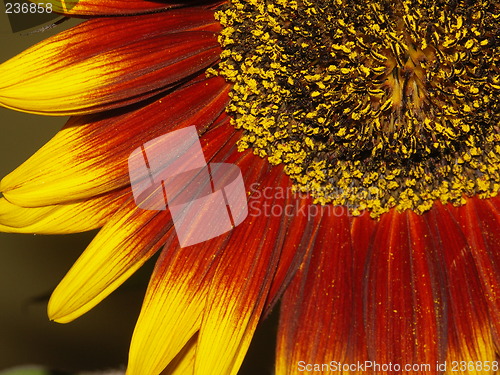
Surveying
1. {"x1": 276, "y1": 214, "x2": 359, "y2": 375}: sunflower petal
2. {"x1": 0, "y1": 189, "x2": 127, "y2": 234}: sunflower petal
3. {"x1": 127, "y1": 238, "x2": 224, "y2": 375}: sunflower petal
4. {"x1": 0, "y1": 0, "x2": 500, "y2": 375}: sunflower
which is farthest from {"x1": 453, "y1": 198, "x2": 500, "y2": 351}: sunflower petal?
{"x1": 0, "y1": 189, "x2": 127, "y2": 234}: sunflower petal

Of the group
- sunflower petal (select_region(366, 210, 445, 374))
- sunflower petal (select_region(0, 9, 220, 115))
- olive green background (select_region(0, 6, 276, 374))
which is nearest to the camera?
sunflower petal (select_region(0, 9, 220, 115))

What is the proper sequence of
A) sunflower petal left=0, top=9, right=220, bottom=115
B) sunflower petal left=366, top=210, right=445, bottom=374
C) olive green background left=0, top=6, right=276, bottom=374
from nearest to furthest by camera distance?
sunflower petal left=0, top=9, right=220, bottom=115, sunflower petal left=366, top=210, right=445, bottom=374, olive green background left=0, top=6, right=276, bottom=374

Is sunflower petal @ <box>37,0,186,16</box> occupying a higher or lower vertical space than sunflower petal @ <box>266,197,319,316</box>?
higher

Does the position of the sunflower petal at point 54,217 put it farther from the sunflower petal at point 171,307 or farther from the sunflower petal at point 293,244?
the sunflower petal at point 293,244

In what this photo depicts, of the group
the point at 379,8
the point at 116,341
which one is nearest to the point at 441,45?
the point at 379,8

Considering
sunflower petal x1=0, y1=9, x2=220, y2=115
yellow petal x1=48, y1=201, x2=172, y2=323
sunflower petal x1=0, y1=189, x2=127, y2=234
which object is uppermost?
sunflower petal x1=0, y1=9, x2=220, y2=115

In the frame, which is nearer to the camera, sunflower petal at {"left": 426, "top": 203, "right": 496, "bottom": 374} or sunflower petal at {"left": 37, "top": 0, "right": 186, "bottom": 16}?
sunflower petal at {"left": 37, "top": 0, "right": 186, "bottom": 16}

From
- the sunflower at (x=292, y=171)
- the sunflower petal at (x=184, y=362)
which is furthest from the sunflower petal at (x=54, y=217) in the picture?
the sunflower petal at (x=184, y=362)

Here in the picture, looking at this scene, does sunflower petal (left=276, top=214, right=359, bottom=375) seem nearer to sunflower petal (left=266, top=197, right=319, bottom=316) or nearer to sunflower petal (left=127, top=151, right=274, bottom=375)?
sunflower petal (left=266, top=197, right=319, bottom=316)
